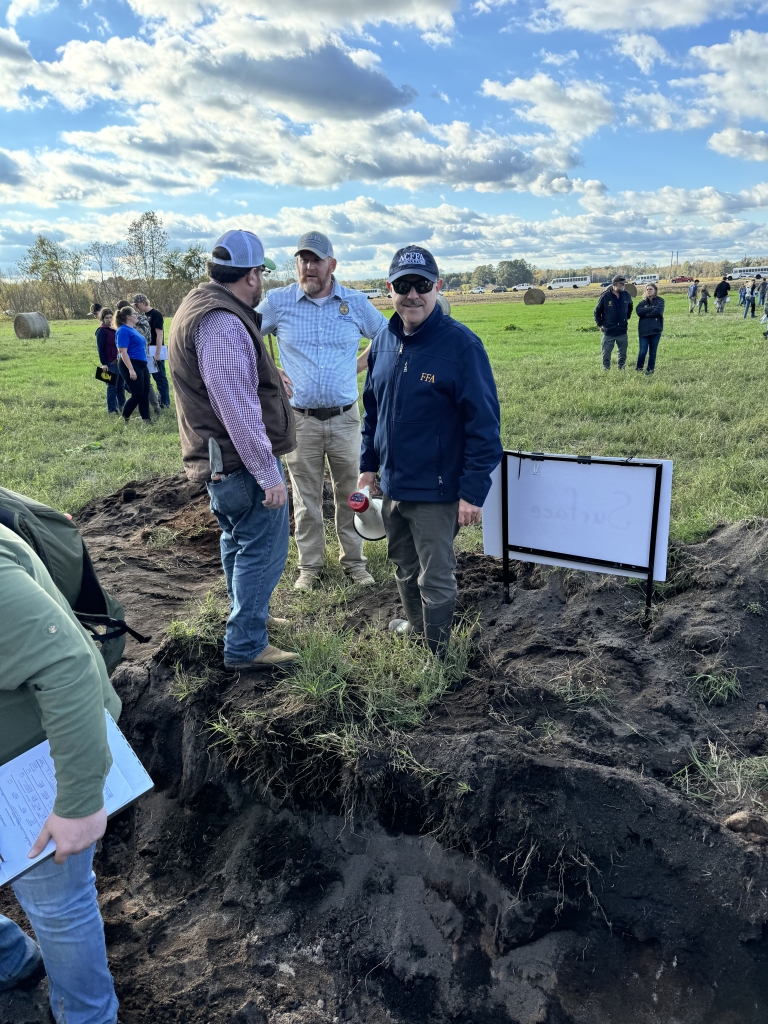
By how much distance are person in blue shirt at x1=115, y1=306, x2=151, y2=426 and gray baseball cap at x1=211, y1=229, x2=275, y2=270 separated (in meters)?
8.56

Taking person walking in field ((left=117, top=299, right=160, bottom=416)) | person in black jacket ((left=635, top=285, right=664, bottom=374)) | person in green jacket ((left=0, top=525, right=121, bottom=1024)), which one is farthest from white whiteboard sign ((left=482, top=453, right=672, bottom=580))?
person in black jacket ((left=635, top=285, right=664, bottom=374))

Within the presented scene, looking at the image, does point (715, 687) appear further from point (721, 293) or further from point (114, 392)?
point (721, 293)

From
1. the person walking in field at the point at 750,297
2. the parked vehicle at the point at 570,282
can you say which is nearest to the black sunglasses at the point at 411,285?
the person walking in field at the point at 750,297

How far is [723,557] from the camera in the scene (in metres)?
4.09

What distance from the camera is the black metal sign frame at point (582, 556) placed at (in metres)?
3.53

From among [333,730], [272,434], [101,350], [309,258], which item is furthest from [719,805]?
[101,350]

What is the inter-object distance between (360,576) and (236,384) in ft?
7.33

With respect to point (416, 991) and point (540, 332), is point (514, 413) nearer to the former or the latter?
point (416, 991)

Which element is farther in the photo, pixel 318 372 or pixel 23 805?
pixel 318 372

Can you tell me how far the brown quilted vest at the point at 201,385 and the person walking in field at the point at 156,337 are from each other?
913 centimetres

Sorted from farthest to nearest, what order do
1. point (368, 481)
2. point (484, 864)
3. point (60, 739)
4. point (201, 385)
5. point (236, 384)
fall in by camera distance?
point (368, 481) < point (201, 385) < point (236, 384) < point (484, 864) < point (60, 739)

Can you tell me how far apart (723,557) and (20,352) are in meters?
27.7

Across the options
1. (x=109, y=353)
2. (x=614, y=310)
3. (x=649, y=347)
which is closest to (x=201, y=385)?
(x=109, y=353)

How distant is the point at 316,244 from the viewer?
420 centimetres
